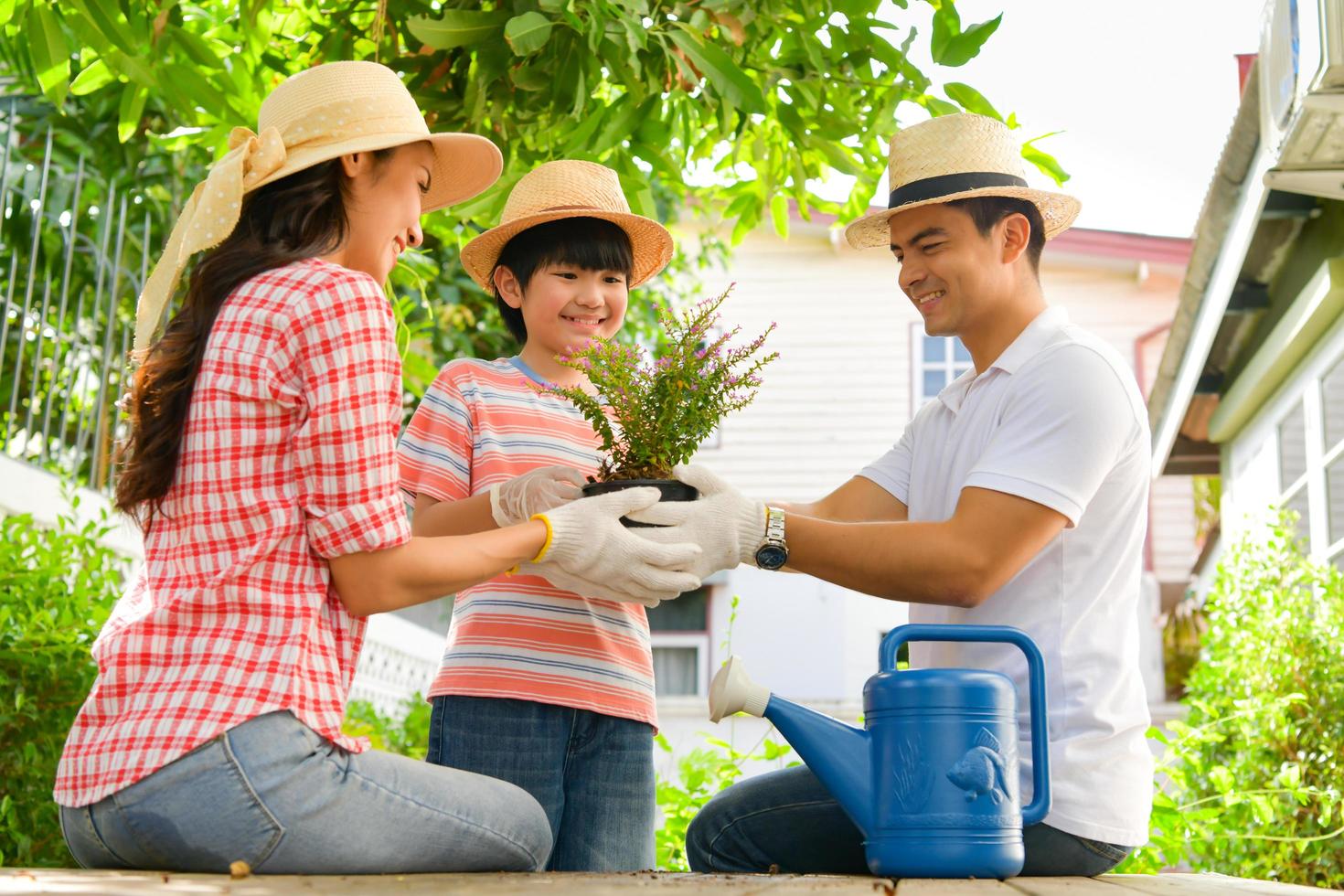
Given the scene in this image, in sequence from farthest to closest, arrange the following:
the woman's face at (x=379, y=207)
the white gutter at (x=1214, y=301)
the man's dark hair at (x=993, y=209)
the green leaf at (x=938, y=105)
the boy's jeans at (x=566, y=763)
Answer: the white gutter at (x=1214, y=301) → the green leaf at (x=938, y=105) → the man's dark hair at (x=993, y=209) → the boy's jeans at (x=566, y=763) → the woman's face at (x=379, y=207)

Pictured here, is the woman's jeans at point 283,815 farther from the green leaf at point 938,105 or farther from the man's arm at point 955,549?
the green leaf at point 938,105

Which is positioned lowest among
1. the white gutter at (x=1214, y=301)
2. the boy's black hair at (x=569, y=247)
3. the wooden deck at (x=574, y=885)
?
the wooden deck at (x=574, y=885)

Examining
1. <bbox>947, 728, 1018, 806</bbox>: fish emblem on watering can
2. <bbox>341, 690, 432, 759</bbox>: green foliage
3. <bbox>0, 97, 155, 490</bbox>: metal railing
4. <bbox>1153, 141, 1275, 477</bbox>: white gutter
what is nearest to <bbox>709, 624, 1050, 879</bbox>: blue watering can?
<bbox>947, 728, 1018, 806</bbox>: fish emblem on watering can

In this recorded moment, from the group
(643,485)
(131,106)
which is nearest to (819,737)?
(643,485)

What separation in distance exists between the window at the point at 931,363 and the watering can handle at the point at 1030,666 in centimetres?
1173

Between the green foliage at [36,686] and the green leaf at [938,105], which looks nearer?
the green foliage at [36,686]

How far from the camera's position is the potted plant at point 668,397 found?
247cm

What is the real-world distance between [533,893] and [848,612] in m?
11.5

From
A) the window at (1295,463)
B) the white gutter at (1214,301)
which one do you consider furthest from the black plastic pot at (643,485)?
the window at (1295,463)

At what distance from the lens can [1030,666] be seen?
2100 millimetres

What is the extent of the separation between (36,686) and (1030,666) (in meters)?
2.53

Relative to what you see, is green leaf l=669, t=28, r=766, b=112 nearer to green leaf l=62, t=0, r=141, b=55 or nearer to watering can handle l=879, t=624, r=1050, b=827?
green leaf l=62, t=0, r=141, b=55

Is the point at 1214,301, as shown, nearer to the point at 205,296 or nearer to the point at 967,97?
the point at 967,97

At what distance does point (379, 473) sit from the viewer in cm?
197
